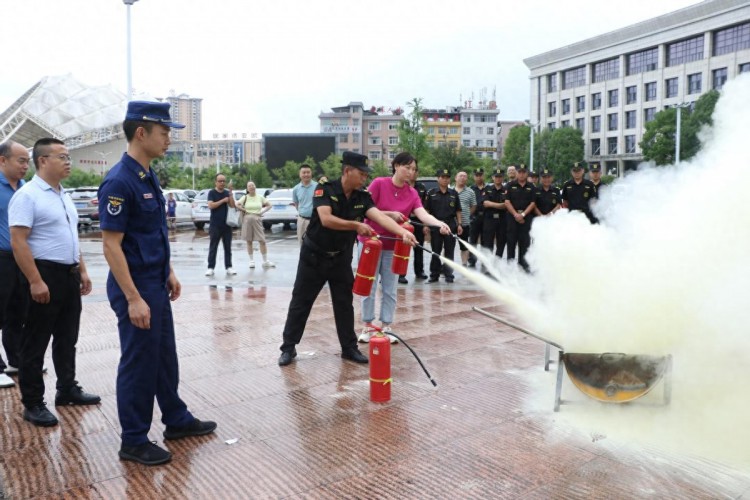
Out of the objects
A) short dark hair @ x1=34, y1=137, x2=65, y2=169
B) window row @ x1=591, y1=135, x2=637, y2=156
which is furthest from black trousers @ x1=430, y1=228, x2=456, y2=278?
window row @ x1=591, y1=135, x2=637, y2=156

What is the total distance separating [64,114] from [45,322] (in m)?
106

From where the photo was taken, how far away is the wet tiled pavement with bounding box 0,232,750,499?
11.5ft

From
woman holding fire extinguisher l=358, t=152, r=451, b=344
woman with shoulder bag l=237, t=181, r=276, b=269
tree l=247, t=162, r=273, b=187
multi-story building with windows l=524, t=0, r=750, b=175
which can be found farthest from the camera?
tree l=247, t=162, r=273, b=187

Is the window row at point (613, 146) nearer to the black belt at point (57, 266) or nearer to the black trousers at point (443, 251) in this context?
the black trousers at point (443, 251)

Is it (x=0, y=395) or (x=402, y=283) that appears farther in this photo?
(x=402, y=283)

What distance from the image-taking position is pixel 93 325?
7.76 meters

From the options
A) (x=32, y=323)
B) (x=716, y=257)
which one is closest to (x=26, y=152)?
(x=32, y=323)

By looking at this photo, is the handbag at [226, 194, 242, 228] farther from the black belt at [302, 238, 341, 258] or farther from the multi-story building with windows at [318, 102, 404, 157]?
the multi-story building with windows at [318, 102, 404, 157]

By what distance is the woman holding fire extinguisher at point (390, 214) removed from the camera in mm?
6555

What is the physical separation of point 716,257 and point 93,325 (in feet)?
23.0

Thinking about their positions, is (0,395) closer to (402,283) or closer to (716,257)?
(716,257)

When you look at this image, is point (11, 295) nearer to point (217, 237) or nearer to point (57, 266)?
point (57, 266)

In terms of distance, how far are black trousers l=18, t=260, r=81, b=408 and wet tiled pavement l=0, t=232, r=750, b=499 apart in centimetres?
30

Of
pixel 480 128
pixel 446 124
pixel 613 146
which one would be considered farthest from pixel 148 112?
pixel 480 128
